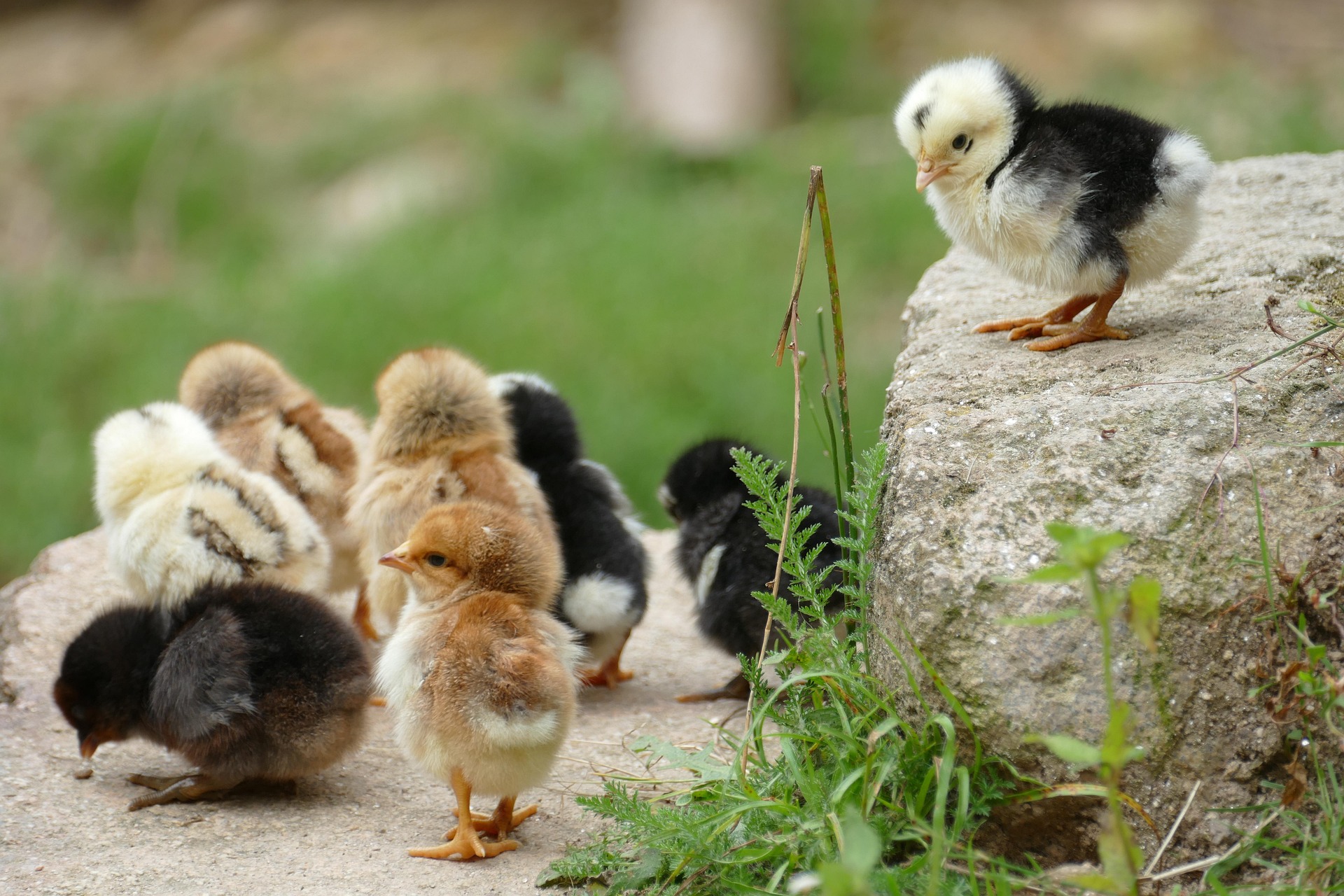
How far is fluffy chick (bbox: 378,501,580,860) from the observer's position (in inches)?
137

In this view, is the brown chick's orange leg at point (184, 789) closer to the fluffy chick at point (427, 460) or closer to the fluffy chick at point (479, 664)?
Result: the fluffy chick at point (479, 664)

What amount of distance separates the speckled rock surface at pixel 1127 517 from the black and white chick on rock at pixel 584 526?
137cm

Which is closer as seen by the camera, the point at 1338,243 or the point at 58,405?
the point at 1338,243

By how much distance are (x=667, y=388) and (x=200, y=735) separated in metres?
5.80

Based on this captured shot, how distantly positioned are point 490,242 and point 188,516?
6.37 meters

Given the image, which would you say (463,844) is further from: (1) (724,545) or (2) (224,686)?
(1) (724,545)

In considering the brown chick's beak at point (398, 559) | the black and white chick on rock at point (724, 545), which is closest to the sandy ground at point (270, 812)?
the black and white chick on rock at point (724, 545)

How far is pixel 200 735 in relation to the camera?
3.88 m

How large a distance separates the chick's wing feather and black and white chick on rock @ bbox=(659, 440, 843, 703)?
61.8 inches

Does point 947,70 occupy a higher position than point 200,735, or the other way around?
point 947,70

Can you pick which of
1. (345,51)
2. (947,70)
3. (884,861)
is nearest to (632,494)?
(947,70)

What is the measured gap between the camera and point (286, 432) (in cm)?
532

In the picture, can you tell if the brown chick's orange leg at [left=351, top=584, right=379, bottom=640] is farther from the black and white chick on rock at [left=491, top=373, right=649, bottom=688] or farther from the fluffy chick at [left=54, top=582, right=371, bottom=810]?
the fluffy chick at [left=54, top=582, right=371, bottom=810]

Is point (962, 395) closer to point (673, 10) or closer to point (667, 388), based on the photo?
point (667, 388)
